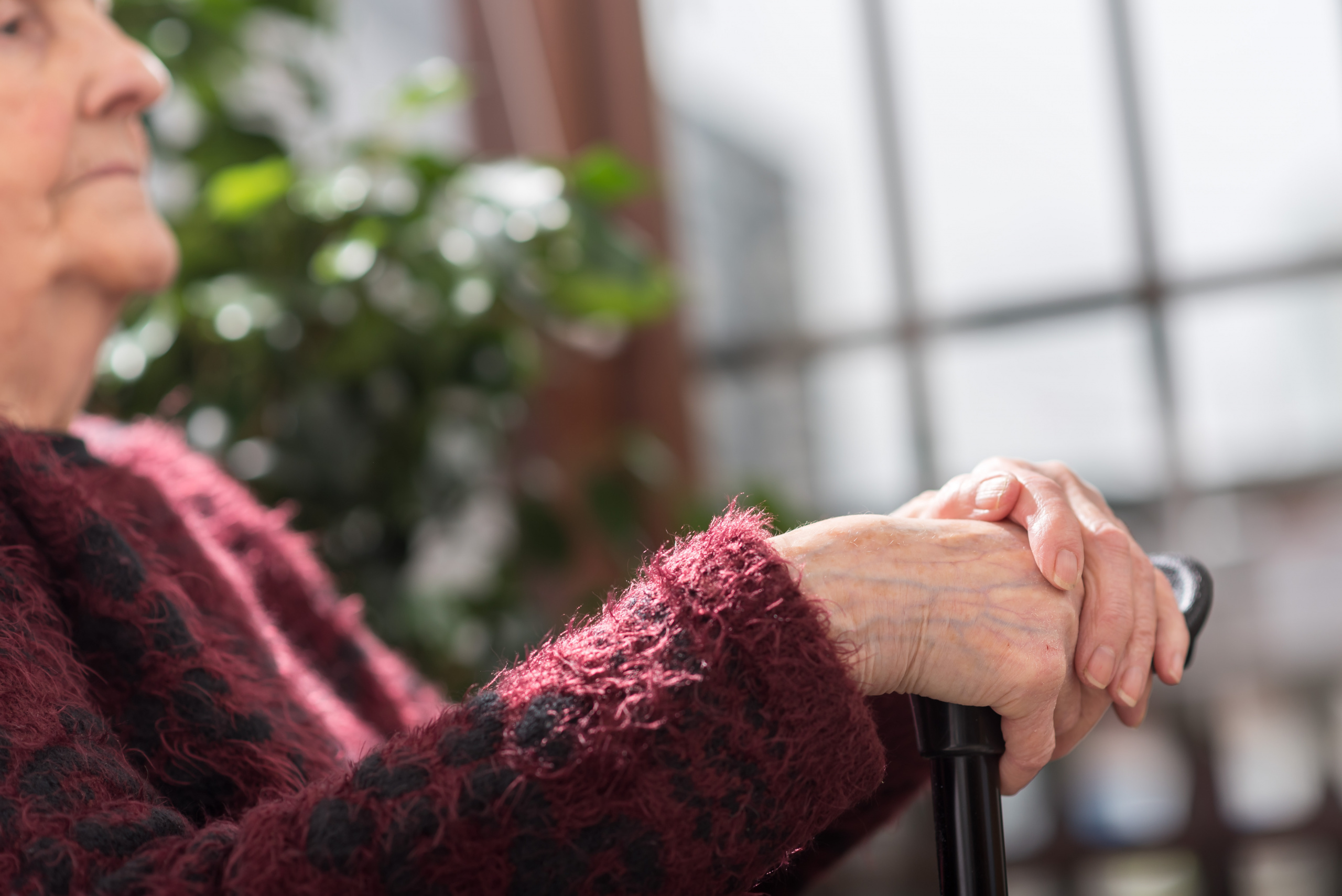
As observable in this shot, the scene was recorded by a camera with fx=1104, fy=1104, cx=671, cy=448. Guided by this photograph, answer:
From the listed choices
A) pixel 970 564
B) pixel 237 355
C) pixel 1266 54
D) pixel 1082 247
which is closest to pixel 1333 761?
pixel 1082 247

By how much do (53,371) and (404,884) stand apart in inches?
22.4

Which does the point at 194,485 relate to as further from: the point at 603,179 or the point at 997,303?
the point at 997,303

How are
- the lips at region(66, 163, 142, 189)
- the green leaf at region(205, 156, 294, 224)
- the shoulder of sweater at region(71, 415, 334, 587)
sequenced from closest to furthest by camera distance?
the lips at region(66, 163, 142, 189) → the shoulder of sweater at region(71, 415, 334, 587) → the green leaf at region(205, 156, 294, 224)

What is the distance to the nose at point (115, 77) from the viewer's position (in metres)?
0.84

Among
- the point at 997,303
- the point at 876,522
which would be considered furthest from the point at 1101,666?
the point at 997,303

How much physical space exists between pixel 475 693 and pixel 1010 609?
11.1 inches

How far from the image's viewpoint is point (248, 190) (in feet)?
Result: 5.24

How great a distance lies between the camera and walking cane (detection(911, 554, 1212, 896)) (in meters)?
0.57

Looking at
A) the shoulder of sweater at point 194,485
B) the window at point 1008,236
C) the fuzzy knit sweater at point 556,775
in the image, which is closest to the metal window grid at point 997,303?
the window at point 1008,236

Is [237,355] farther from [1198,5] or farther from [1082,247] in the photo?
[1198,5]

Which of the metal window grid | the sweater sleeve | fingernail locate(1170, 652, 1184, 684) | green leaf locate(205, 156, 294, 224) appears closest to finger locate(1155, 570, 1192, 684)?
fingernail locate(1170, 652, 1184, 684)

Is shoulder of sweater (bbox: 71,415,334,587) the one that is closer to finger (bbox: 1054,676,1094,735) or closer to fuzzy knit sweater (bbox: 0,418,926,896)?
fuzzy knit sweater (bbox: 0,418,926,896)

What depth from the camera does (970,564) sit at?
594mm

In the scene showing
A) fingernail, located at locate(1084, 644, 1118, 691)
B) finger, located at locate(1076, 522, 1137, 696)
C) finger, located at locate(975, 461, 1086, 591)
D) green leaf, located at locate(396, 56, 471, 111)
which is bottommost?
fingernail, located at locate(1084, 644, 1118, 691)
